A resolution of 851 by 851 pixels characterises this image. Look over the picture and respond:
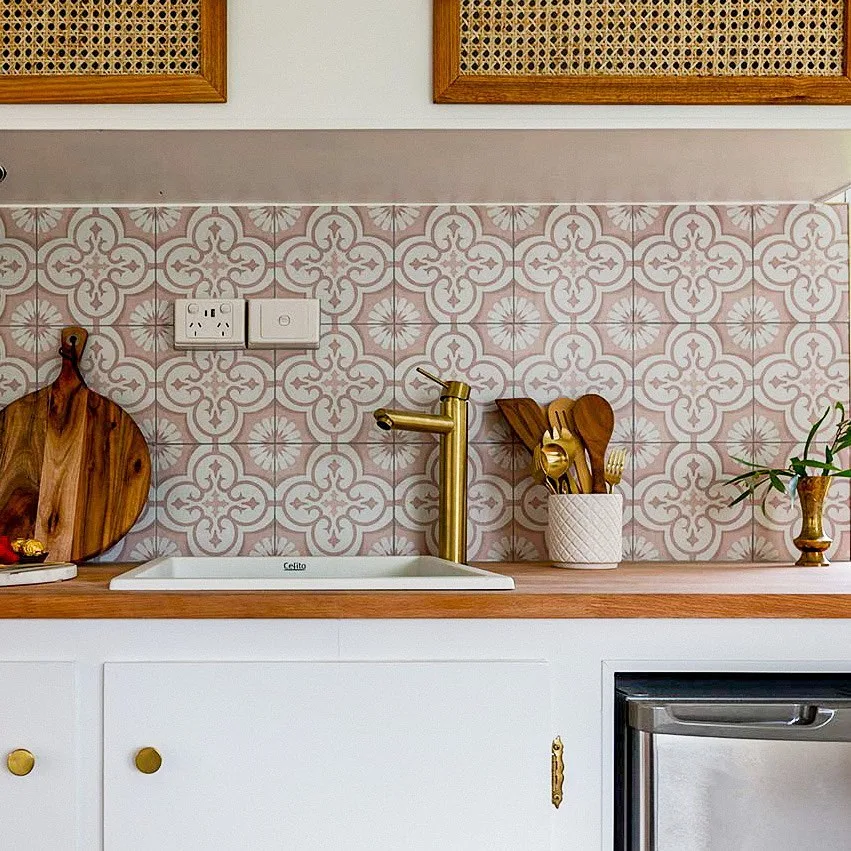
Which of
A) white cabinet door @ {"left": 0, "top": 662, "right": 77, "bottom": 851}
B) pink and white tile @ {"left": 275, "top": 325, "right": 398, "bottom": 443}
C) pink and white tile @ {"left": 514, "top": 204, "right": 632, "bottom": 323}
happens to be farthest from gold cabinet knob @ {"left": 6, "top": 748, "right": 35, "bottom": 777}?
pink and white tile @ {"left": 514, "top": 204, "right": 632, "bottom": 323}

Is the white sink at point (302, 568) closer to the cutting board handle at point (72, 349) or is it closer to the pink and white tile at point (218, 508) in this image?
the pink and white tile at point (218, 508)

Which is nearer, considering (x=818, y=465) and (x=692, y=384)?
(x=818, y=465)

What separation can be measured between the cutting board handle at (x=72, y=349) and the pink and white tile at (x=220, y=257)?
0.51 ft

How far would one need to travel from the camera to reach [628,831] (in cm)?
124

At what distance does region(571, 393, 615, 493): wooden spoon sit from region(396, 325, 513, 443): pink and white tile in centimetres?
13

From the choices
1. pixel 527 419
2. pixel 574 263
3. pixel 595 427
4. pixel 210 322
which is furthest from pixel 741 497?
pixel 210 322

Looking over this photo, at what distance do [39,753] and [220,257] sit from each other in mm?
892

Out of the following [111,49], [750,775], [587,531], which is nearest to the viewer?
[750,775]

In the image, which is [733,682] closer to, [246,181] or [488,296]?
[488,296]

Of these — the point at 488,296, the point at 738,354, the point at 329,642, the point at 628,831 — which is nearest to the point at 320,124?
the point at 488,296

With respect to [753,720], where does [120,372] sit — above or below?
above

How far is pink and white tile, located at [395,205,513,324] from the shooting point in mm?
1777

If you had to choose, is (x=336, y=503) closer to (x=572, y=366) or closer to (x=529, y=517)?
(x=529, y=517)

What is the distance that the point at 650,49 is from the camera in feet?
4.57
